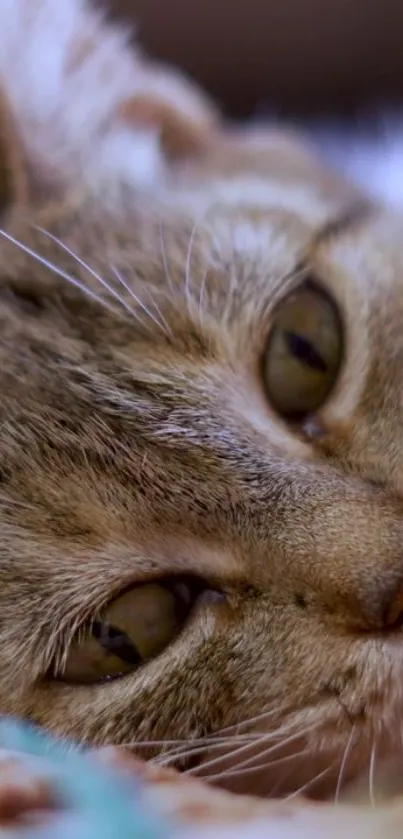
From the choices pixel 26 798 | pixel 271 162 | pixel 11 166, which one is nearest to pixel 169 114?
pixel 271 162

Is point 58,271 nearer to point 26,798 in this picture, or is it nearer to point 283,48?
point 26,798

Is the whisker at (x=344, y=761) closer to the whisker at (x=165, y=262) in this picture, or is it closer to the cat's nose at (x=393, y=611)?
the cat's nose at (x=393, y=611)

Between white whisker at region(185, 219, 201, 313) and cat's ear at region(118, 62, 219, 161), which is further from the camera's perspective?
cat's ear at region(118, 62, 219, 161)

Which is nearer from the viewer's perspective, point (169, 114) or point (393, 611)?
point (393, 611)

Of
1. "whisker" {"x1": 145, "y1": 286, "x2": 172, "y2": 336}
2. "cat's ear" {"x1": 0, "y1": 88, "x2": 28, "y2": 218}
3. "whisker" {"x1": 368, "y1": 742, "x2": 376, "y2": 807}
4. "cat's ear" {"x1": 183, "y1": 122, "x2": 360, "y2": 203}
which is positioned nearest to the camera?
"whisker" {"x1": 368, "y1": 742, "x2": 376, "y2": 807}

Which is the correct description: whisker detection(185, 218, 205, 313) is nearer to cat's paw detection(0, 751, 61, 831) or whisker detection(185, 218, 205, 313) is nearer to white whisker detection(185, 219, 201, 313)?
white whisker detection(185, 219, 201, 313)

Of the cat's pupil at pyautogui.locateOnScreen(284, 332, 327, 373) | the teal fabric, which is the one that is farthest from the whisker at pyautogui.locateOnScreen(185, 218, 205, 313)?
the teal fabric
